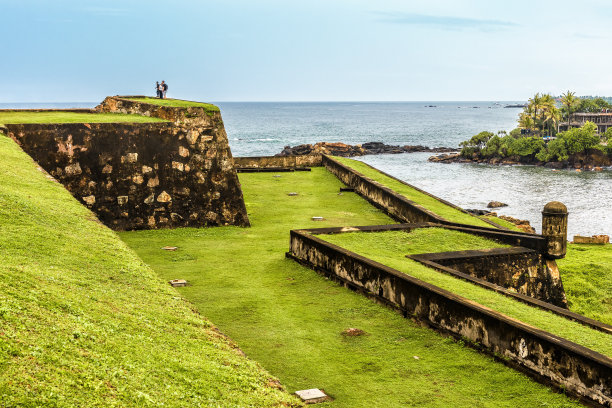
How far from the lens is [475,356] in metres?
7.82

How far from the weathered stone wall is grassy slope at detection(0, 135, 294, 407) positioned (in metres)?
6.68

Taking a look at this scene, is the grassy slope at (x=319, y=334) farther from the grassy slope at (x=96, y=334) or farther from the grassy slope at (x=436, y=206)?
the grassy slope at (x=436, y=206)

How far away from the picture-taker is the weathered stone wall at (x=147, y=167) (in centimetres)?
1488

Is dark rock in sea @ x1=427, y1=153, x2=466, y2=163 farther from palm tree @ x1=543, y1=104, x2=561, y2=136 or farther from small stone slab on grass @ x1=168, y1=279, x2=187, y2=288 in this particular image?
small stone slab on grass @ x1=168, y1=279, x2=187, y2=288

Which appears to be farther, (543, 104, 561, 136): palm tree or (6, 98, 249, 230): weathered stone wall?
(543, 104, 561, 136): palm tree

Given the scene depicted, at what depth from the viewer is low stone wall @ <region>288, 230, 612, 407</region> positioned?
669cm

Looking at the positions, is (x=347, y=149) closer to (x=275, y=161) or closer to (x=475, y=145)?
(x=475, y=145)

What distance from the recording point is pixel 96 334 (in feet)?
16.5

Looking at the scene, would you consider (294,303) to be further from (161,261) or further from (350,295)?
(161,261)

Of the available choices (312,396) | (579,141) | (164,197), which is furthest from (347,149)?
(312,396)

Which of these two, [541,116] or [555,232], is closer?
[555,232]

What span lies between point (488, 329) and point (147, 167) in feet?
34.3

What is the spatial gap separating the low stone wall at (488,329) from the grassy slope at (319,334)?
0.60 ft

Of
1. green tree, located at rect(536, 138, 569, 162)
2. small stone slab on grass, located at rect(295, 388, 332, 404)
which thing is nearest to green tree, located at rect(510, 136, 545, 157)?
green tree, located at rect(536, 138, 569, 162)
